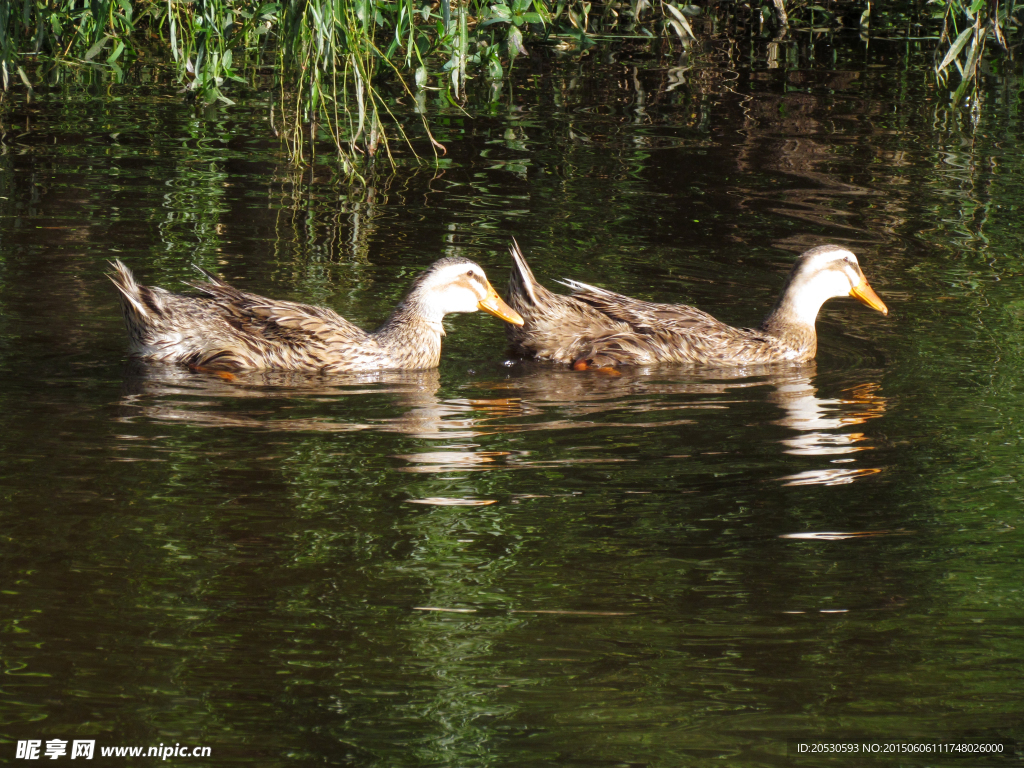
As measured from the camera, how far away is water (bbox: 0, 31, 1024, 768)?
193 inches

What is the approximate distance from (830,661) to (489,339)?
547 centimetres

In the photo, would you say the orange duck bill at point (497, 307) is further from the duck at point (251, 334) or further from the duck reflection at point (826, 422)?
the duck reflection at point (826, 422)

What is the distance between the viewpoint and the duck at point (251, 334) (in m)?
8.92

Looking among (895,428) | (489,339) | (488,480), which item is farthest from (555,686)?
(489,339)

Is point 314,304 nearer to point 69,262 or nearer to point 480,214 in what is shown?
point 69,262

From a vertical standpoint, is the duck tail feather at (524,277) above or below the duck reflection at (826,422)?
above

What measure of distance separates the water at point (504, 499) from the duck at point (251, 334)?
214 mm

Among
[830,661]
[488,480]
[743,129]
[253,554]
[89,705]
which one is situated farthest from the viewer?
[743,129]

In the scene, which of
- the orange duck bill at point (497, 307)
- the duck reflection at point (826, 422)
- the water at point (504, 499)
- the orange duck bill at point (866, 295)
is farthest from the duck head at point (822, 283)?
the orange duck bill at point (497, 307)

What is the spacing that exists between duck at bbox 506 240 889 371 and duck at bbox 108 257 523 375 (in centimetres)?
76

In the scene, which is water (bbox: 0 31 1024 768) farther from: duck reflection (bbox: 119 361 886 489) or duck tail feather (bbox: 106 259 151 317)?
duck tail feather (bbox: 106 259 151 317)

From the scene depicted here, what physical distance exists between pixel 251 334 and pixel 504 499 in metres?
2.94

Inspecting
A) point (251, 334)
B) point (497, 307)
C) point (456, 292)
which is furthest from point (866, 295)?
point (251, 334)

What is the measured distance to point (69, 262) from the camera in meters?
10.7
